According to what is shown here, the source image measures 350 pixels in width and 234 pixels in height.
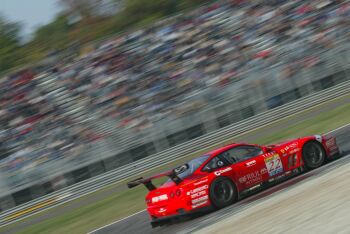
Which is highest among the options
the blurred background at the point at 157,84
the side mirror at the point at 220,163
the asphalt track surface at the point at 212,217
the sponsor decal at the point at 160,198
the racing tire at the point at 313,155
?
the blurred background at the point at 157,84

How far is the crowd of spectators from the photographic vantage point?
60.1ft

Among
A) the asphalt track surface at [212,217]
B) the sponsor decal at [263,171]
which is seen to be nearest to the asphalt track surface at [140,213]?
the asphalt track surface at [212,217]

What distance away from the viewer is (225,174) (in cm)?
940

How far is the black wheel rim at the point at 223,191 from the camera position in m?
9.26

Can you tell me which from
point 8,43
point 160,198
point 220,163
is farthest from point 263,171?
point 8,43

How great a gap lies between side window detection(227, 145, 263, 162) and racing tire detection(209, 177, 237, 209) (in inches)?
21.2

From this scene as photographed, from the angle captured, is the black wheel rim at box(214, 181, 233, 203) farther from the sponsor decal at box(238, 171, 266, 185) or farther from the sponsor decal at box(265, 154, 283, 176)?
the sponsor decal at box(265, 154, 283, 176)

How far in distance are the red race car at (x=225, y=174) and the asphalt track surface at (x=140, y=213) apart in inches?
10.4

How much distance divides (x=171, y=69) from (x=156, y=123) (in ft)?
10.6

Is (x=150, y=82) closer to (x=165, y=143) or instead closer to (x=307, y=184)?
(x=165, y=143)

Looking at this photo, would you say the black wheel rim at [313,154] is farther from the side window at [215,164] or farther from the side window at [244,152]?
the side window at [215,164]

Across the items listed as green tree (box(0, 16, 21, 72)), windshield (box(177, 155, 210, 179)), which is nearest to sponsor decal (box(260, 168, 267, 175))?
windshield (box(177, 155, 210, 179))

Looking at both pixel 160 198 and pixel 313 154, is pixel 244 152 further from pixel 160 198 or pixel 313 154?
pixel 160 198

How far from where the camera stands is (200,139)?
62.0ft
